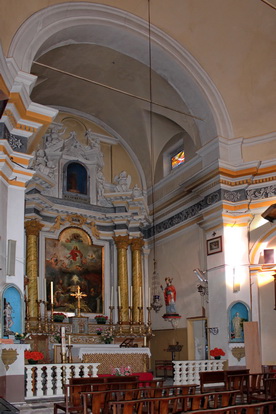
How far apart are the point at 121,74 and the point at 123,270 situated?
229 inches

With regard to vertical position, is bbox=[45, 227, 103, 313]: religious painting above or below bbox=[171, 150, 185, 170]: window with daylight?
below

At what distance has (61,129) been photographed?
56.3 ft

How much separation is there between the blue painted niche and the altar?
→ 2376 millimetres

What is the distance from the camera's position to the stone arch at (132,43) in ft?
39.8

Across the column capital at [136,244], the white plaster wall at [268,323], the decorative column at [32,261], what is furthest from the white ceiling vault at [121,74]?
the white plaster wall at [268,323]

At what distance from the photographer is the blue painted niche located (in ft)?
32.4

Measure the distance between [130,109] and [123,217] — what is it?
3398 mm

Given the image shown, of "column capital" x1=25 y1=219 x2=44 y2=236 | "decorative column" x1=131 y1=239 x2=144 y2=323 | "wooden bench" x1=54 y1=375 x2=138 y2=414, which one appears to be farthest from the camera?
"decorative column" x1=131 y1=239 x2=144 y2=323

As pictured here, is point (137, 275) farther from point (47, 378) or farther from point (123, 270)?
point (47, 378)

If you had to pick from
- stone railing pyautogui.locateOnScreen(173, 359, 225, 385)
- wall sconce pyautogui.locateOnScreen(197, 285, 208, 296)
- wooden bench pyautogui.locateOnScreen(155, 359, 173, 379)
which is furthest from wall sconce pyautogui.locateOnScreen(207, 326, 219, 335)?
wooden bench pyautogui.locateOnScreen(155, 359, 173, 379)

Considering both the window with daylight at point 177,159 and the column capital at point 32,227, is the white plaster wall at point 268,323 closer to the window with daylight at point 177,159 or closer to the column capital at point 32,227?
the window with daylight at point 177,159

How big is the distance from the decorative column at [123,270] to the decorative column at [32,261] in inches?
105

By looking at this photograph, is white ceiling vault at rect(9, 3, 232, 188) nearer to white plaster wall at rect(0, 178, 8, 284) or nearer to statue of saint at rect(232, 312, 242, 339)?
white plaster wall at rect(0, 178, 8, 284)

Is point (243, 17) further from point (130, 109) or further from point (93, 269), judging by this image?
point (93, 269)
